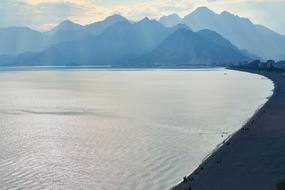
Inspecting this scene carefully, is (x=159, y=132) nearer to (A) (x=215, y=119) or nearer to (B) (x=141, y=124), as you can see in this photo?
(B) (x=141, y=124)

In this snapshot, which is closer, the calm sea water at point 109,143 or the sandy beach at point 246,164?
the sandy beach at point 246,164

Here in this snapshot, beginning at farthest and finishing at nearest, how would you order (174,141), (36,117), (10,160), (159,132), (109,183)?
(36,117) → (159,132) → (174,141) → (10,160) → (109,183)

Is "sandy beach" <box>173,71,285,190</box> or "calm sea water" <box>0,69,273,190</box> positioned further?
"calm sea water" <box>0,69,273,190</box>

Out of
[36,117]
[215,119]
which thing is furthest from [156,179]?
[36,117]

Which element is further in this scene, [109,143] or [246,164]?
[109,143]

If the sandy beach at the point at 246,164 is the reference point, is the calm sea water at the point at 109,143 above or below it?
below

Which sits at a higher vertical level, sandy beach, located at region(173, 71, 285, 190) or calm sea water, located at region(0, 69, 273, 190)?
sandy beach, located at region(173, 71, 285, 190)

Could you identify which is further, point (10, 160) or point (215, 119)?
point (215, 119)

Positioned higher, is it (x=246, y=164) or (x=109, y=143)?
(x=246, y=164)
